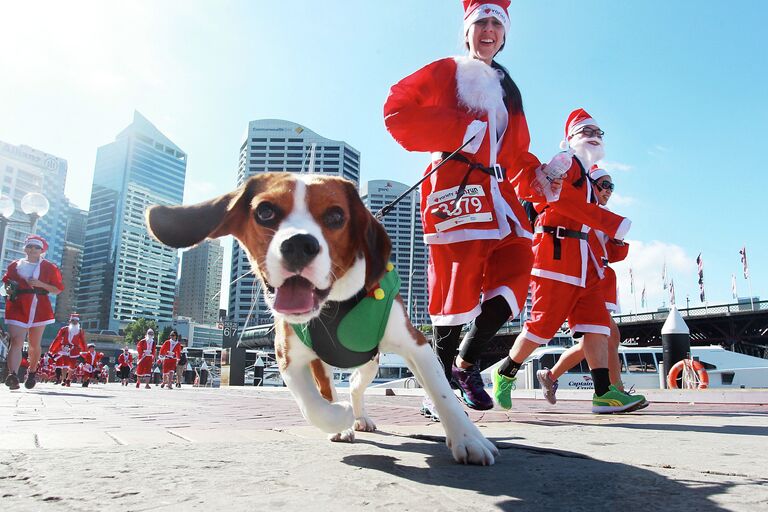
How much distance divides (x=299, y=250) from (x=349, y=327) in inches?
17.7

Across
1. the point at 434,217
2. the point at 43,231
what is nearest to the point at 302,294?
the point at 434,217

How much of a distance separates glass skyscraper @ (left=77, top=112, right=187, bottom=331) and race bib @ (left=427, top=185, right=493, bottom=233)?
178ft

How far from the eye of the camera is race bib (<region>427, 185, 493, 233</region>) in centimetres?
341

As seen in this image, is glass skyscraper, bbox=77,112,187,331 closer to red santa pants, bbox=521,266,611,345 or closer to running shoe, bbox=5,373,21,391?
running shoe, bbox=5,373,21,391

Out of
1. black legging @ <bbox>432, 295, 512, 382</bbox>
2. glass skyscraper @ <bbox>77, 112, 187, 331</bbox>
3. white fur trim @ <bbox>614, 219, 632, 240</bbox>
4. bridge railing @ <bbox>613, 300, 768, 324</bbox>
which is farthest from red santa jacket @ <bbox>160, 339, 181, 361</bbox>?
bridge railing @ <bbox>613, 300, 768, 324</bbox>

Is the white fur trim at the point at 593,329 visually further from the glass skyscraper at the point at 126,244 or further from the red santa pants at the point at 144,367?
the glass skyscraper at the point at 126,244

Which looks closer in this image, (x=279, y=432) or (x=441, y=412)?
(x=441, y=412)

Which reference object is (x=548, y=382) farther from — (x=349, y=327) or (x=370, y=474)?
(x=370, y=474)

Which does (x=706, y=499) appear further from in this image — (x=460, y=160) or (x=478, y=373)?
(x=460, y=160)

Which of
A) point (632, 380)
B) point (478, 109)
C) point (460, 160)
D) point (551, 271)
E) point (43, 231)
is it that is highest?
point (43, 231)

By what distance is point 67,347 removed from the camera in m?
17.5

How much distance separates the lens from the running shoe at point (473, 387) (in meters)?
3.52

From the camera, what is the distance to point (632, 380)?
26.8 metres

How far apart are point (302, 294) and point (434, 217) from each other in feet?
5.92
